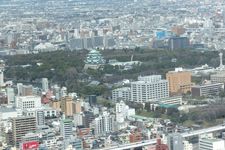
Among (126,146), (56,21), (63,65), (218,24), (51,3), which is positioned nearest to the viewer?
(126,146)

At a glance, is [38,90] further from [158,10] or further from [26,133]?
[158,10]

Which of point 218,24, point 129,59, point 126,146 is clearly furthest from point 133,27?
point 126,146

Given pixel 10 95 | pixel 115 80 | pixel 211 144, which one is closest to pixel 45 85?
pixel 10 95

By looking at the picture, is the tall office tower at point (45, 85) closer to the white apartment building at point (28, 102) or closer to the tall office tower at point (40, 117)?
the white apartment building at point (28, 102)

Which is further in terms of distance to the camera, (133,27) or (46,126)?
(133,27)

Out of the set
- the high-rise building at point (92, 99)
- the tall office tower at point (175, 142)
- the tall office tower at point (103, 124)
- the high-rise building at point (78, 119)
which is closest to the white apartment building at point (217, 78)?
the high-rise building at point (92, 99)

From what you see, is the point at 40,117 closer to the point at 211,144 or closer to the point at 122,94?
the point at 122,94
